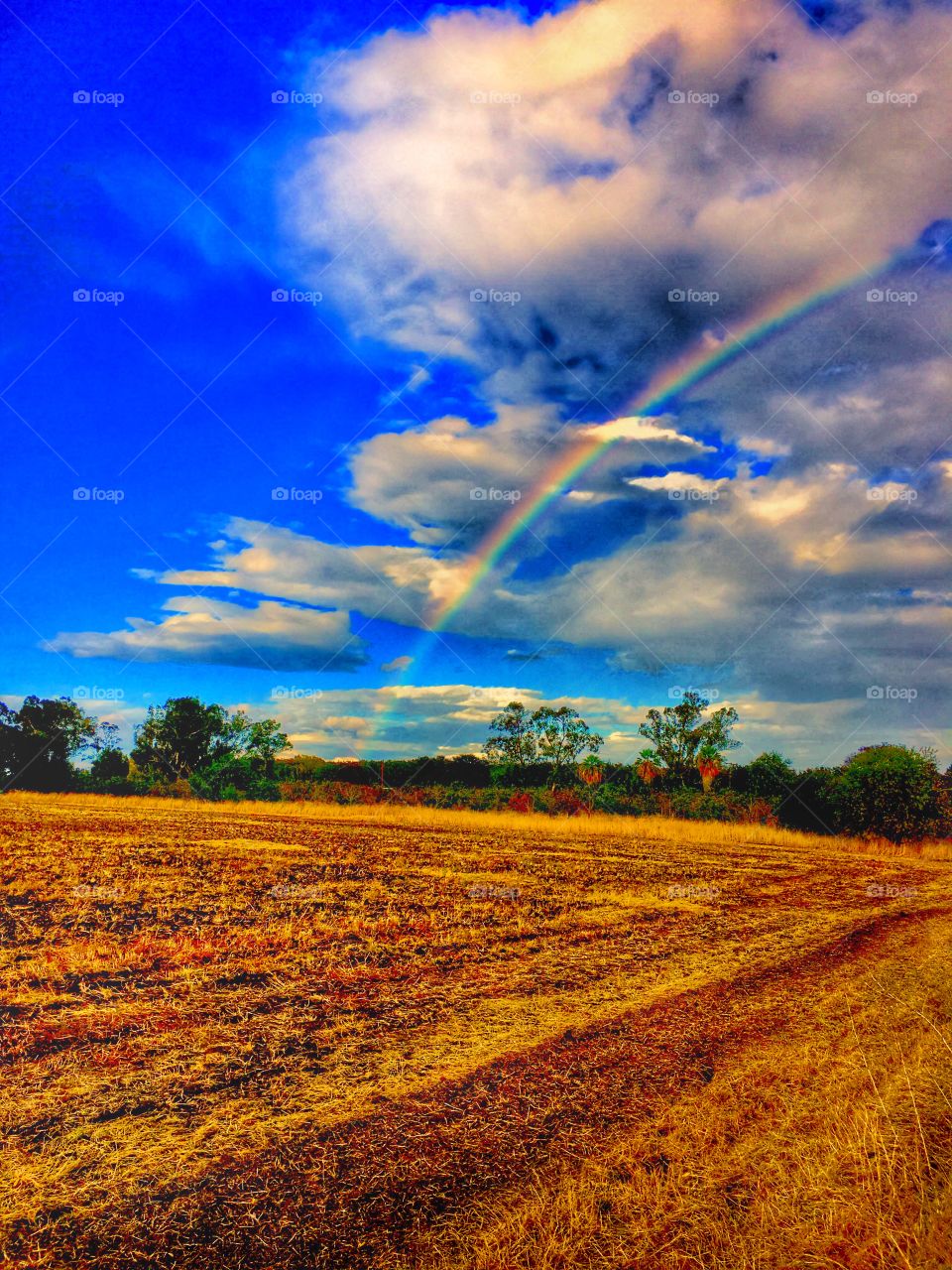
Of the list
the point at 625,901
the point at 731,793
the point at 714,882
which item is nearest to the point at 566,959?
the point at 625,901

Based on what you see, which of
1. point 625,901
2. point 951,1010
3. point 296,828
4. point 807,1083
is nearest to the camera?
point 807,1083

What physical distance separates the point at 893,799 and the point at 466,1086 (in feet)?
98.9

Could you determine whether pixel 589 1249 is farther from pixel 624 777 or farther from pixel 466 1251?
pixel 624 777

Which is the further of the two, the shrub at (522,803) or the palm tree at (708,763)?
the palm tree at (708,763)

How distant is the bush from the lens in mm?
29469

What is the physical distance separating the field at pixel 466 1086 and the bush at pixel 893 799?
20689 millimetres

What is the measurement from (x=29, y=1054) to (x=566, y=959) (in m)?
5.58

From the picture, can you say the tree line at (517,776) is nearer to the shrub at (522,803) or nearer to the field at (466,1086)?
the shrub at (522,803)

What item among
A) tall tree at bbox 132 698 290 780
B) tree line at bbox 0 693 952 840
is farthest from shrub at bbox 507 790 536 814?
tall tree at bbox 132 698 290 780

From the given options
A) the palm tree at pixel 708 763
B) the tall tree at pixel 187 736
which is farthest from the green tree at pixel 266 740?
the palm tree at pixel 708 763

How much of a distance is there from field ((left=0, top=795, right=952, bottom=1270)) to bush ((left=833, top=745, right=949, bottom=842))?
2069 cm

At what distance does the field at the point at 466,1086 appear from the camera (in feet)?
12.2

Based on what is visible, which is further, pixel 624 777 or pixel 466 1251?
pixel 624 777

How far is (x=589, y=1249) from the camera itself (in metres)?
3.60
